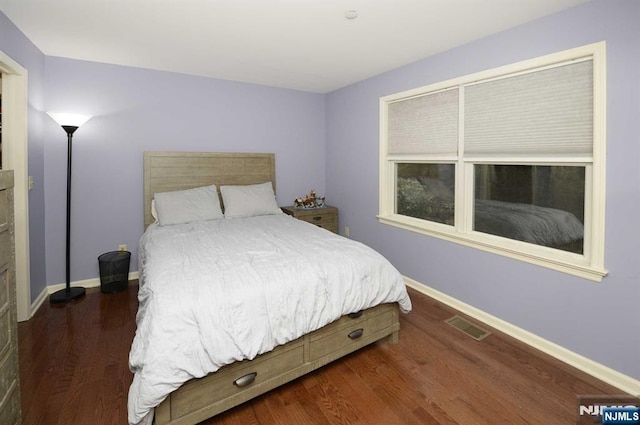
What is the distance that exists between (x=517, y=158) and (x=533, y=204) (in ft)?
1.25

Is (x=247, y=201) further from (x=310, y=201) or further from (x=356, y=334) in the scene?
(x=356, y=334)

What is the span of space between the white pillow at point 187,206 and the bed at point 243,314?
503 millimetres

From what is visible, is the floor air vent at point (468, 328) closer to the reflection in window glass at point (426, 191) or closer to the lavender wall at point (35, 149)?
the reflection in window glass at point (426, 191)

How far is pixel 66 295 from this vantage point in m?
3.11

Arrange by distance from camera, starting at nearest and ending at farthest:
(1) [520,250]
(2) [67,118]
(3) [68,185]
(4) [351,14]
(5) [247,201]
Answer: (4) [351,14], (1) [520,250], (2) [67,118], (3) [68,185], (5) [247,201]

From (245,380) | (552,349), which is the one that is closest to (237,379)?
(245,380)

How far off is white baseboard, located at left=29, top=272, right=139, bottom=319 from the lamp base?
2.7 inches

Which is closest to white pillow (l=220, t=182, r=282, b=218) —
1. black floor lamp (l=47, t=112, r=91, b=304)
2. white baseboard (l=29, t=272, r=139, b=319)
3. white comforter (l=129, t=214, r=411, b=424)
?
white comforter (l=129, t=214, r=411, b=424)

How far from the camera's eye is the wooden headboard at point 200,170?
12.0 feet

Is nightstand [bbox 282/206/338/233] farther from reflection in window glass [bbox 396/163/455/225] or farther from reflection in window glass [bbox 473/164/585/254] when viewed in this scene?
reflection in window glass [bbox 473/164/585/254]

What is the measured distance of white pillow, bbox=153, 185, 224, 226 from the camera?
11.0 feet

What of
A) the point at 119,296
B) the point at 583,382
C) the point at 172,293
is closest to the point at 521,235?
the point at 583,382

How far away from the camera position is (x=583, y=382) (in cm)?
200

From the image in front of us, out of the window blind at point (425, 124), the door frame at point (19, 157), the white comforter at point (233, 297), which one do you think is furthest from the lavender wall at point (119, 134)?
the window blind at point (425, 124)
